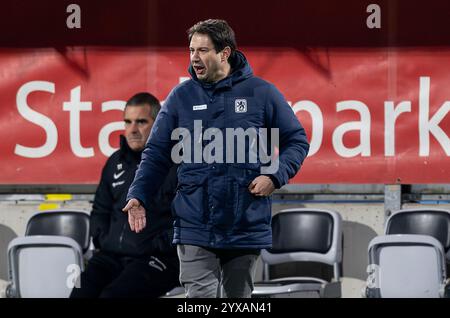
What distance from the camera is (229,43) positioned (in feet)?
16.4

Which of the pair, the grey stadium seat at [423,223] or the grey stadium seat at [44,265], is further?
the grey stadium seat at [423,223]

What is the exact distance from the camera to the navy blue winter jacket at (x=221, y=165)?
481 centimetres

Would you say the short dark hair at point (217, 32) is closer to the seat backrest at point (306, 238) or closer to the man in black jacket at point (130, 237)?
the man in black jacket at point (130, 237)

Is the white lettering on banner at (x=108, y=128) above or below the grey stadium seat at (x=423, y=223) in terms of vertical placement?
above

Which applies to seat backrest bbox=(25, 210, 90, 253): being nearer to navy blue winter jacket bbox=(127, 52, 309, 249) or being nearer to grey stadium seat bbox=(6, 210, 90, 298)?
grey stadium seat bbox=(6, 210, 90, 298)

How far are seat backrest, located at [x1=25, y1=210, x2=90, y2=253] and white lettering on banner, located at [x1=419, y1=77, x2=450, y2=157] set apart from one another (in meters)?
2.57

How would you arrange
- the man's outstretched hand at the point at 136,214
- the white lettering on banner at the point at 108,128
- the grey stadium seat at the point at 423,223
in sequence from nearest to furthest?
1. the man's outstretched hand at the point at 136,214
2. the grey stadium seat at the point at 423,223
3. the white lettering on banner at the point at 108,128

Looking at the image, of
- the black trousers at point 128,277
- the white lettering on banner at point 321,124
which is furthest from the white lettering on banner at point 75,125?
the black trousers at point 128,277

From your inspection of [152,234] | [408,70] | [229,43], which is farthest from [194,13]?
[229,43]

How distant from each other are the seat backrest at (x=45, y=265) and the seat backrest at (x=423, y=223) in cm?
225

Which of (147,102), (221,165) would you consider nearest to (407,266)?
(147,102)

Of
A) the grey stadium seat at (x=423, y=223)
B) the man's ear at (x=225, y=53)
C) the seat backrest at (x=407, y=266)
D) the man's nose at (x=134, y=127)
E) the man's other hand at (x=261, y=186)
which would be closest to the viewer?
the man's other hand at (x=261, y=186)

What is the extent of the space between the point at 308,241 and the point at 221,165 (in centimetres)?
312

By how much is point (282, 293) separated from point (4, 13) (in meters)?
3.13
